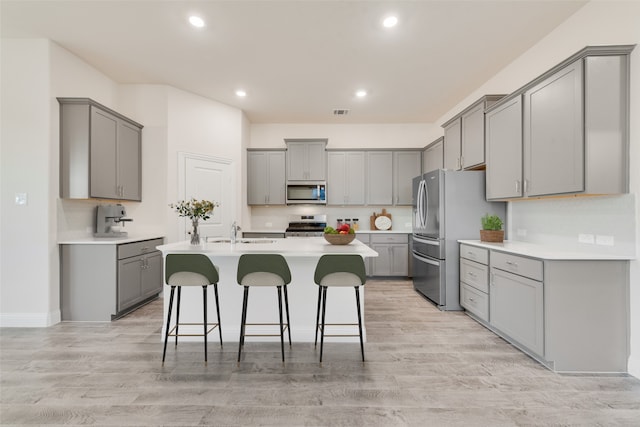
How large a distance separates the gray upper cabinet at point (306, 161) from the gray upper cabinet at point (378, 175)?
3.05 feet

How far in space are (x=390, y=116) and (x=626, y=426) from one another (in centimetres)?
513

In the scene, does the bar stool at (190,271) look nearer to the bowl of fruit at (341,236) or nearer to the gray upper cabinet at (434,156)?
the bowl of fruit at (341,236)

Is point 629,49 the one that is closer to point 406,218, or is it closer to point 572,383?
point 572,383

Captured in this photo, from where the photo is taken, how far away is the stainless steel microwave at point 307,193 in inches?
232

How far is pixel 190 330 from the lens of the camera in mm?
2984

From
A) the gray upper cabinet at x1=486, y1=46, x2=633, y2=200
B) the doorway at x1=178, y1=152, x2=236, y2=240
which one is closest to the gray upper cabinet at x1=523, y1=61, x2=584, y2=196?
the gray upper cabinet at x1=486, y1=46, x2=633, y2=200

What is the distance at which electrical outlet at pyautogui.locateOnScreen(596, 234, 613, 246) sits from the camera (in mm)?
2415

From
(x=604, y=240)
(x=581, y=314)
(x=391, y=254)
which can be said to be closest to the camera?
(x=581, y=314)

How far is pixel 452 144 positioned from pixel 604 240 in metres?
2.39

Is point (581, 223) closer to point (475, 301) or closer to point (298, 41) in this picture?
point (475, 301)

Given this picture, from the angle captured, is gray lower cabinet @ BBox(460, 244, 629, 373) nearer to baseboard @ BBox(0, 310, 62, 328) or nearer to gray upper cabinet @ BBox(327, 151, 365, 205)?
gray upper cabinet @ BBox(327, 151, 365, 205)

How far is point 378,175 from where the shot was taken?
6.01 metres

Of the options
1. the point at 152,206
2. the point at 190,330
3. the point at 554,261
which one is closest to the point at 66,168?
the point at 152,206

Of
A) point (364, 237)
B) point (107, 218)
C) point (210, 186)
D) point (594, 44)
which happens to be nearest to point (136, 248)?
point (107, 218)
